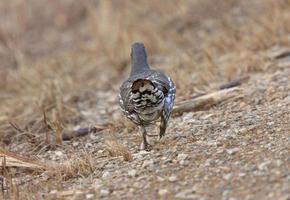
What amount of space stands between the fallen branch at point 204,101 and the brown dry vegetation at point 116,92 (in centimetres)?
11

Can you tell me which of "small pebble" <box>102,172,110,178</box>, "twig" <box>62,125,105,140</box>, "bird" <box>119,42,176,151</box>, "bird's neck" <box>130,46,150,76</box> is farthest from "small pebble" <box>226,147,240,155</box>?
"twig" <box>62,125,105,140</box>

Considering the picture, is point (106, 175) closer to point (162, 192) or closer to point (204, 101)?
point (162, 192)

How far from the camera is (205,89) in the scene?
7.73 meters

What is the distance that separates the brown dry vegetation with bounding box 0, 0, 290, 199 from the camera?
5.01m

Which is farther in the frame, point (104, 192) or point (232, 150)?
point (232, 150)

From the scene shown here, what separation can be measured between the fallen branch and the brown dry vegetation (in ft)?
0.35

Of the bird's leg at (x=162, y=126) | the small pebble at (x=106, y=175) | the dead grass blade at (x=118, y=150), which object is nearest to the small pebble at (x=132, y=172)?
the small pebble at (x=106, y=175)

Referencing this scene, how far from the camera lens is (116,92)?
8.80 metres

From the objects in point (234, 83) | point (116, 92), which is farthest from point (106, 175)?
point (116, 92)

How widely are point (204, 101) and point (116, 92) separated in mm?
2017

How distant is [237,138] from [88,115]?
2.67m

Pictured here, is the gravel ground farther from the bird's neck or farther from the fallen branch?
the bird's neck

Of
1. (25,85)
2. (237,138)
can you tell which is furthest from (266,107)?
(25,85)

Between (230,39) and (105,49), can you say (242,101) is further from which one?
(105,49)
